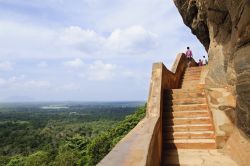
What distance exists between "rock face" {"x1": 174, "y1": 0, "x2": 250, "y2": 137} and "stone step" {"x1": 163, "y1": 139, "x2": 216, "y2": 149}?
1018mm

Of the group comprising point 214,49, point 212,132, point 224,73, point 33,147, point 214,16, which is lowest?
point 33,147

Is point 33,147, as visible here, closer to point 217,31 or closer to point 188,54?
point 188,54

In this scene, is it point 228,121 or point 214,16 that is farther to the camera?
point 214,16

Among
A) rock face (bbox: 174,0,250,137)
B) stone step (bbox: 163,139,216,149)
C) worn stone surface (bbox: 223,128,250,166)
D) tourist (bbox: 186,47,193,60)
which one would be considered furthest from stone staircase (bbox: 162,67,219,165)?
tourist (bbox: 186,47,193,60)

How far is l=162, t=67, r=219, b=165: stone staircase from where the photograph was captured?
7249mm

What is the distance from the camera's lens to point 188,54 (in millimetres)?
19703

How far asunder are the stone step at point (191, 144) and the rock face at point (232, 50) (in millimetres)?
1018

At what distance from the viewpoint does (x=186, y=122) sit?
7.98 meters

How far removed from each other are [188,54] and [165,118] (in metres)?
12.1

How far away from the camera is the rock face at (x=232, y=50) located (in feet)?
18.5

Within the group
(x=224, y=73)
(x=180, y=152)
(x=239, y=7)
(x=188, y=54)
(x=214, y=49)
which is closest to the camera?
(x=239, y=7)

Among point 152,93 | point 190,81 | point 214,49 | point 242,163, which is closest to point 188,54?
point 190,81

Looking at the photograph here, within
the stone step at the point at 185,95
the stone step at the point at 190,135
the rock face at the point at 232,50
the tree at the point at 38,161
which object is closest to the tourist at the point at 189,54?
the rock face at the point at 232,50

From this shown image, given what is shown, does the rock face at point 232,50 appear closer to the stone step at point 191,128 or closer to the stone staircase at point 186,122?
the stone staircase at point 186,122
